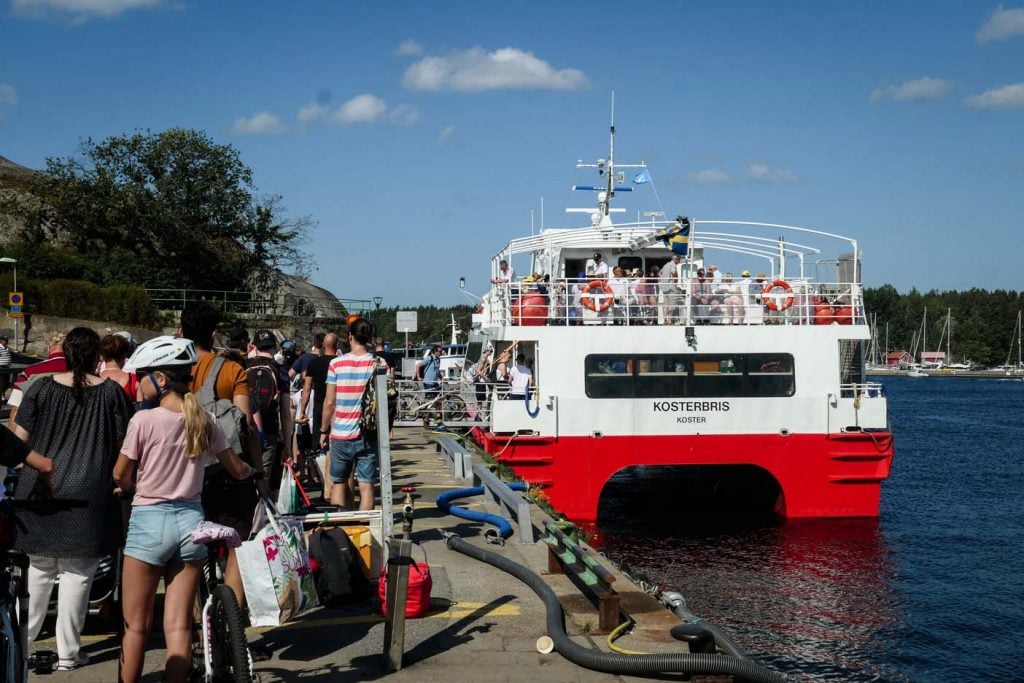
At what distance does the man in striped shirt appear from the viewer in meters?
8.69

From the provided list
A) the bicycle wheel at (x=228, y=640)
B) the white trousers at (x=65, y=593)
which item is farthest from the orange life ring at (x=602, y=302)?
the bicycle wheel at (x=228, y=640)

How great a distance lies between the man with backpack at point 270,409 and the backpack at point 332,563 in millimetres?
928

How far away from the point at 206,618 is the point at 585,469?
1277cm

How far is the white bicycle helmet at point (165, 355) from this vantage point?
5.29 meters

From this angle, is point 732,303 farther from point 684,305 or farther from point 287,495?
point 287,495

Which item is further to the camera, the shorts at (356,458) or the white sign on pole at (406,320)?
the white sign on pole at (406,320)

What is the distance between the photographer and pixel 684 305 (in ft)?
59.3

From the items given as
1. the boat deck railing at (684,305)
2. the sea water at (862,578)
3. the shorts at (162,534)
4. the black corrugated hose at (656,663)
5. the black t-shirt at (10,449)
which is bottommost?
the sea water at (862,578)

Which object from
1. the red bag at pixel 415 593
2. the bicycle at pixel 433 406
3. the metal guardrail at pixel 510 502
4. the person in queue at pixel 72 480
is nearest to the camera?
the person in queue at pixel 72 480

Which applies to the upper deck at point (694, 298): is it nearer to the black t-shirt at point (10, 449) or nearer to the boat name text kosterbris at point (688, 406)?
the boat name text kosterbris at point (688, 406)

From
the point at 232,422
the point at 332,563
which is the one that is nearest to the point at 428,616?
the point at 332,563

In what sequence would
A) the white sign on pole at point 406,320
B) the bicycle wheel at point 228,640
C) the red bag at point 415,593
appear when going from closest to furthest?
the bicycle wheel at point 228,640, the red bag at point 415,593, the white sign on pole at point 406,320

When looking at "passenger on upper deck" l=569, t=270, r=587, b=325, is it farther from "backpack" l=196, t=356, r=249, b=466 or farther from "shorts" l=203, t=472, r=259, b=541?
"shorts" l=203, t=472, r=259, b=541

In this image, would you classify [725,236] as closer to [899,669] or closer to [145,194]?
[899,669]
